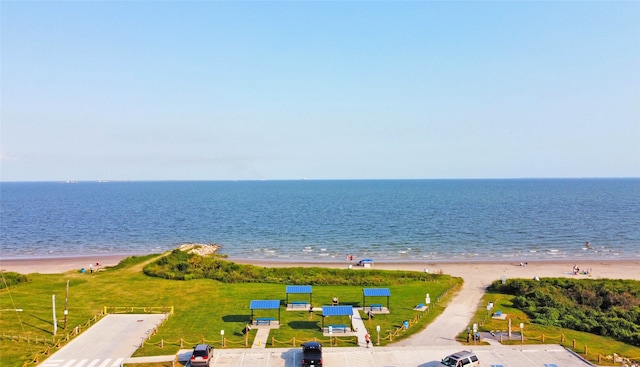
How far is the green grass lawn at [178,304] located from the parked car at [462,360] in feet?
22.2

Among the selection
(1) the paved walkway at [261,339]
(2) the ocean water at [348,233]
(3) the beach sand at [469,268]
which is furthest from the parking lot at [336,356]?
(2) the ocean water at [348,233]

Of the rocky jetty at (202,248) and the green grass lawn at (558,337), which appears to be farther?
the rocky jetty at (202,248)

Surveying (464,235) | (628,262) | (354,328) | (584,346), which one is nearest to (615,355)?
(584,346)

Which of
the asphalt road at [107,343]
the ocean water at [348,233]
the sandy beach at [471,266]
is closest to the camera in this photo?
the asphalt road at [107,343]

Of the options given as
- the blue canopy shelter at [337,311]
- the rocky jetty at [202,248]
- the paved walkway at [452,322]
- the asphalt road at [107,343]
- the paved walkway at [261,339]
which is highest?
the blue canopy shelter at [337,311]

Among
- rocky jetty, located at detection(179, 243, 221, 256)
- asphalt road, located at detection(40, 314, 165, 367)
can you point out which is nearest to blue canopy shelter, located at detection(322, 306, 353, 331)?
asphalt road, located at detection(40, 314, 165, 367)

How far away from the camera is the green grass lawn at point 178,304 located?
3225 cm

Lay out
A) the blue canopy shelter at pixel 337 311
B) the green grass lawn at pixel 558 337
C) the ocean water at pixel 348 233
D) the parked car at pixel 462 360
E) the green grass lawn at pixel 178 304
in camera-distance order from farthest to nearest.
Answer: the ocean water at pixel 348 233, the blue canopy shelter at pixel 337 311, the green grass lawn at pixel 178 304, the green grass lawn at pixel 558 337, the parked car at pixel 462 360

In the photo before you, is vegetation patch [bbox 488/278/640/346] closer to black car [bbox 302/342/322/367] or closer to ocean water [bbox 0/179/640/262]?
black car [bbox 302/342/322/367]

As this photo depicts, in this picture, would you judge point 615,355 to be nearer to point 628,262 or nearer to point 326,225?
point 628,262

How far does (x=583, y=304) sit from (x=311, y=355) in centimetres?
3118

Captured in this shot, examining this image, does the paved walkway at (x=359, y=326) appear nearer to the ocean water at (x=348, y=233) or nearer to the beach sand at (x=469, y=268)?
the beach sand at (x=469, y=268)

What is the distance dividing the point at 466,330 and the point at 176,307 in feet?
86.8

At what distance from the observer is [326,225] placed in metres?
111
